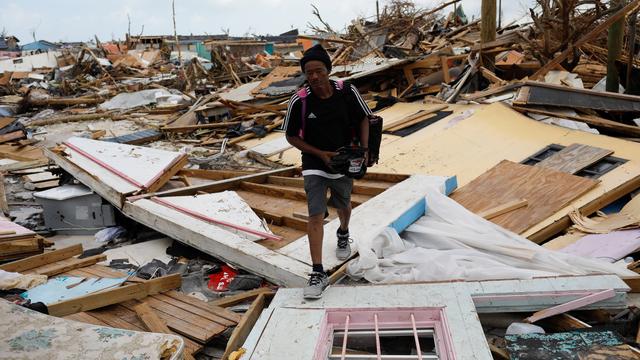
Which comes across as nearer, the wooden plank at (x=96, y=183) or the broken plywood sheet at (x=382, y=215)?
the broken plywood sheet at (x=382, y=215)

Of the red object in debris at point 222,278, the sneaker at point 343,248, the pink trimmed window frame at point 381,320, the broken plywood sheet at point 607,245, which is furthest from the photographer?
the red object in debris at point 222,278

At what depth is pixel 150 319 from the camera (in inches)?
134

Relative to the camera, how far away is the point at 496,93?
8.50 metres

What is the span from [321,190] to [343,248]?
643 millimetres

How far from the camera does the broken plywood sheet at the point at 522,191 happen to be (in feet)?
14.8

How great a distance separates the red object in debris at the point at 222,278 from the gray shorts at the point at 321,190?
51.4 inches

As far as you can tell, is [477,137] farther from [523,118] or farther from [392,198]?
[392,198]

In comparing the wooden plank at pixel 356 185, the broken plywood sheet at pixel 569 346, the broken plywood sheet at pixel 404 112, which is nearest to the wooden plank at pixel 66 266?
the wooden plank at pixel 356 185

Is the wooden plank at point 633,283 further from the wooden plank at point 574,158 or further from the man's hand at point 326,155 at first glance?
the wooden plank at point 574,158

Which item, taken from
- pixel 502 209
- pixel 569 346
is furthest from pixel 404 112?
pixel 569 346

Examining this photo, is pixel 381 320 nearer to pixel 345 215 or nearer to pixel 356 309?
pixel 356 309

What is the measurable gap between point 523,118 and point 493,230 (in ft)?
12.4

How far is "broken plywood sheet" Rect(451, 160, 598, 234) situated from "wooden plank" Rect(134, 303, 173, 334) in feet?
10.0

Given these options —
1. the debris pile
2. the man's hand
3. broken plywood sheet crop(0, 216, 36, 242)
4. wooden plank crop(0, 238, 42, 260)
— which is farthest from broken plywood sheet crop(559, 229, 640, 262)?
broken plywood sheet crop(0, 216, 36, 242)
